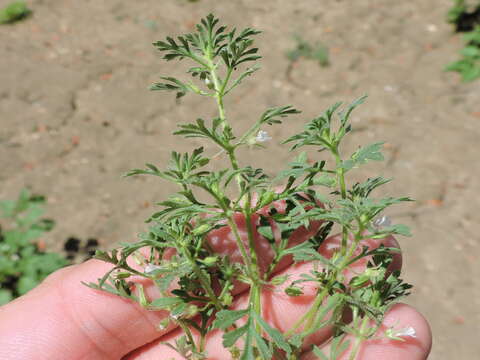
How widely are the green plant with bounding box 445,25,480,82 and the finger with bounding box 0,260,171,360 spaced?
18.3 ft

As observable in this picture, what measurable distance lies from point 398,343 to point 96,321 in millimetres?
1479

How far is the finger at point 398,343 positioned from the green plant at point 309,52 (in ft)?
16.7

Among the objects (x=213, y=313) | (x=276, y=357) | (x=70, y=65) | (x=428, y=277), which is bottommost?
(x=428, y=277)

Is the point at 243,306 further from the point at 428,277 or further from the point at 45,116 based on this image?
the point at 45,116

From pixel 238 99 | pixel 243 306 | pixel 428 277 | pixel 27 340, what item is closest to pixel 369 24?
pixel 238 99

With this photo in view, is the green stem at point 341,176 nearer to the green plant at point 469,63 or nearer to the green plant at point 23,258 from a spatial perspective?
the green plant at point 23,258

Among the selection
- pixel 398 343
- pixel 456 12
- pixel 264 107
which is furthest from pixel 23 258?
pixel 456 12

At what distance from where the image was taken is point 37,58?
725 cm

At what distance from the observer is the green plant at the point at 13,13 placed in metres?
7.70

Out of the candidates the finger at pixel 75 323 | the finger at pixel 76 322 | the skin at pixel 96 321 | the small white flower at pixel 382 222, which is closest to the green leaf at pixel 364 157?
the small white flower at pixel 382 222

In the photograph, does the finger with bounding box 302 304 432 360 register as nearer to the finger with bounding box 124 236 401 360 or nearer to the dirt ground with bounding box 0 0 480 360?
the finger with bounding box 124 236 401 360

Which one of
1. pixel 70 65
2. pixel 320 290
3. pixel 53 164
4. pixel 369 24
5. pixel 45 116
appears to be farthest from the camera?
pixel 369 24

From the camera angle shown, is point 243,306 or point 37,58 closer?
point 243,306

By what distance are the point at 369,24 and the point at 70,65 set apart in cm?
429
